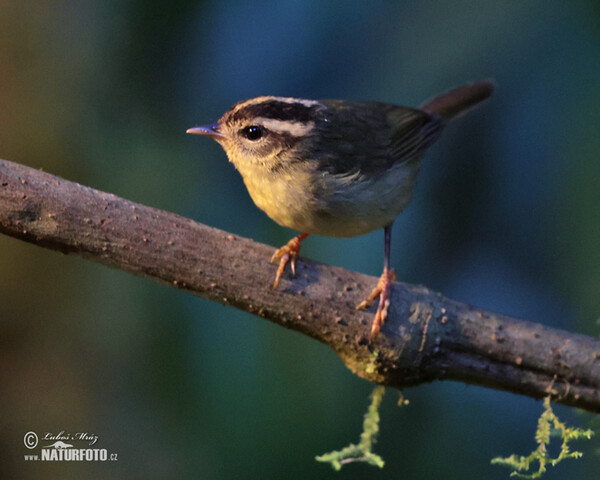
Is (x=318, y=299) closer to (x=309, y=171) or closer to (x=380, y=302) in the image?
(x=380, y=302)

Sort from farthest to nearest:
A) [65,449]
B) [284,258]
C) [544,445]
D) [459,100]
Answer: [459,100], [65,449], [544,445], [284,258]

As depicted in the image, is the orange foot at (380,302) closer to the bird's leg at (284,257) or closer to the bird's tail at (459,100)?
the bird's leg at (284,257)

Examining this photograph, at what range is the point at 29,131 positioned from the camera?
2836mm

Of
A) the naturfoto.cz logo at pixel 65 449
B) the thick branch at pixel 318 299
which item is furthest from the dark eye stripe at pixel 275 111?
the naturfoto.cz logo at pixel 65 449

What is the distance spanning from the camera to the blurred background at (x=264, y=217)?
2.58 m

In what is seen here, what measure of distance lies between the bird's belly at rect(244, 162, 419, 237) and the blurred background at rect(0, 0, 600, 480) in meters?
0.69

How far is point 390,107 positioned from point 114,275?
157 centimetres

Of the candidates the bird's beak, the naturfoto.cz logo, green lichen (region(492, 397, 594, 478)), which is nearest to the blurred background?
the naturfoto.cz logo

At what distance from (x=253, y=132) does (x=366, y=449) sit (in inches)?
50.4

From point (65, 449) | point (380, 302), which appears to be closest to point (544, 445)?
point (380, 302)

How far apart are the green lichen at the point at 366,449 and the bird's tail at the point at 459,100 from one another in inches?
56.1

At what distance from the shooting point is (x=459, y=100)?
288 cm

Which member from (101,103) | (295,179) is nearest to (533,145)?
(295,179)

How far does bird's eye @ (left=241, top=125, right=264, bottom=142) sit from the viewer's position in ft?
6.95
